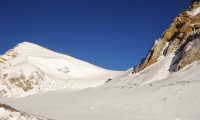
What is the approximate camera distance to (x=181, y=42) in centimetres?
5016

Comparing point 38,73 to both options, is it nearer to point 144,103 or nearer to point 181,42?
point 181,42

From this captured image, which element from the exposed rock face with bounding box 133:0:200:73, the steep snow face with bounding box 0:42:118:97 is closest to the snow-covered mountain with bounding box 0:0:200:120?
the exposed rock face with bounding box 133:0:200:73

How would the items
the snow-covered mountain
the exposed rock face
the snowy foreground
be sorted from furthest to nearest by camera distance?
the exposed rock face → the snow-covered mountain → the snowy foreground

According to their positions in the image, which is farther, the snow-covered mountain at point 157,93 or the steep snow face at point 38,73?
the steep snow face at point 38,73

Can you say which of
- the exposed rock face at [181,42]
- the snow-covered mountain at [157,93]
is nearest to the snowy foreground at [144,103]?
the snow-covered mountain at [157,93]

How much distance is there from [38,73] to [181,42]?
60.4 metres

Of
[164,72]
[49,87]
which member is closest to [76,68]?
[49,87]

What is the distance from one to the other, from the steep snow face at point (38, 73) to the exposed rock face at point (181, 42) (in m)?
35.2

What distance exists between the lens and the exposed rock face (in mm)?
43438

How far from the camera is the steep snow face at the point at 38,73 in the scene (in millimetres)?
93625

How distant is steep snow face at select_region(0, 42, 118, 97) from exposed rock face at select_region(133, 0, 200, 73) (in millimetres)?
35239

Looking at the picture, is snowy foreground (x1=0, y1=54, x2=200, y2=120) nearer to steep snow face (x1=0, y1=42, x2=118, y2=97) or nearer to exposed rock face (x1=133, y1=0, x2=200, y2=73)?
exposed rock face (x1=133, y1=0, x2=200, y2=73)

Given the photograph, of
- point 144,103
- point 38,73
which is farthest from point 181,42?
point 38,73

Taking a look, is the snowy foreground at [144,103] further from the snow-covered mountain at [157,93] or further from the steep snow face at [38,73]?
the steep snow face at [38,73]
